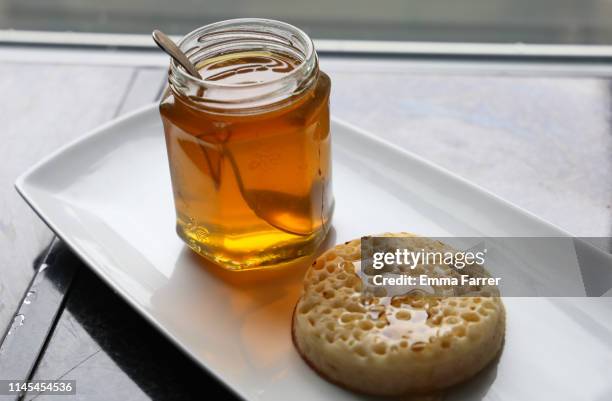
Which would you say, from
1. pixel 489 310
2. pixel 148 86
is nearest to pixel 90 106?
pixel 148 86

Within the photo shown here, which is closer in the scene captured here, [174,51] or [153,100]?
[174,51]

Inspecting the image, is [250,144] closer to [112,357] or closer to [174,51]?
[174,51]

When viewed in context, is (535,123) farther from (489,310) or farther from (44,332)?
(44,332)

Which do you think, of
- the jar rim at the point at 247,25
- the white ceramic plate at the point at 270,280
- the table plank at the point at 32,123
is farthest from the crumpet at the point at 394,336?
the table plank at the point at 32,123

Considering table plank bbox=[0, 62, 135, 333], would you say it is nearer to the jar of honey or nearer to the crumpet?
the jar of honey

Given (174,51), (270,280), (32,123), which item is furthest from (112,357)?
(32,123)

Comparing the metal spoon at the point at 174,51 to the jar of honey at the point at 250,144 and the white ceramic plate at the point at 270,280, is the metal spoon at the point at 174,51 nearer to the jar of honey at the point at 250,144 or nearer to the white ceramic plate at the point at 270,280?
the jar of honey at the point at 250,144

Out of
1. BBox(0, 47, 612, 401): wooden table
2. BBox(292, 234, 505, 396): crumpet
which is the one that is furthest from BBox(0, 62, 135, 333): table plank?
BBox(292, 234, 505, 396): crumpet
